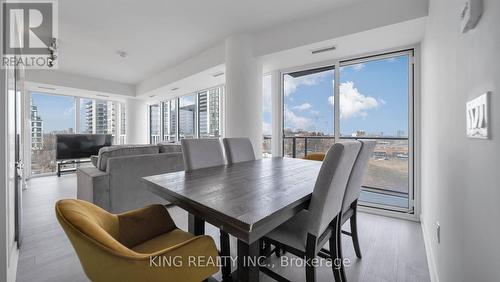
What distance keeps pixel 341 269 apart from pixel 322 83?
293cm

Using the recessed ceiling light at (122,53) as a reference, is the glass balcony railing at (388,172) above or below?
below

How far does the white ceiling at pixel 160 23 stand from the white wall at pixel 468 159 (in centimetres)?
185

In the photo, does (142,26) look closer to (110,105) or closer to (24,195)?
(24,195)

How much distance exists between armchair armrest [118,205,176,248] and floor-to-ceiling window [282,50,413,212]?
2.90 m

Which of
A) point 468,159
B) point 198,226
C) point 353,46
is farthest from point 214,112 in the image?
point 468,159

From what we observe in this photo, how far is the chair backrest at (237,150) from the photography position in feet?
7.70

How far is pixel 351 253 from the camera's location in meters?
1.98

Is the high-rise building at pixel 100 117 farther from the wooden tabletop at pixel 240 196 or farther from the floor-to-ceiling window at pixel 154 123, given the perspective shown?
the wooden tabletop at pixel 240 196

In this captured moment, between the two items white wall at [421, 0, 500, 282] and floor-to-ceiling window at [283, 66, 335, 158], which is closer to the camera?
white wall at [421, 0, 500, 282]

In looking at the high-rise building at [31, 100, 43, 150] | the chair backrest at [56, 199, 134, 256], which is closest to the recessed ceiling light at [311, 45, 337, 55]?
the chair backrest at [56, 199, 134, 256]

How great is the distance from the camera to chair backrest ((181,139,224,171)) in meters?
1.92

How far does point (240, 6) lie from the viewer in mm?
2625

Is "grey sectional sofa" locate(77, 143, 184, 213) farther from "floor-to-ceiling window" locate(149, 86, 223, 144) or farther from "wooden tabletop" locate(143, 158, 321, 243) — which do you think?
"floor-to-ceiling window" locate(149, 86, 223, 144)

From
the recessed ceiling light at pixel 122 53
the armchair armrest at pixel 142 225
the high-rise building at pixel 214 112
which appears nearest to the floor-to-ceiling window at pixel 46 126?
the recessed ceiling light at pixel 122 53
